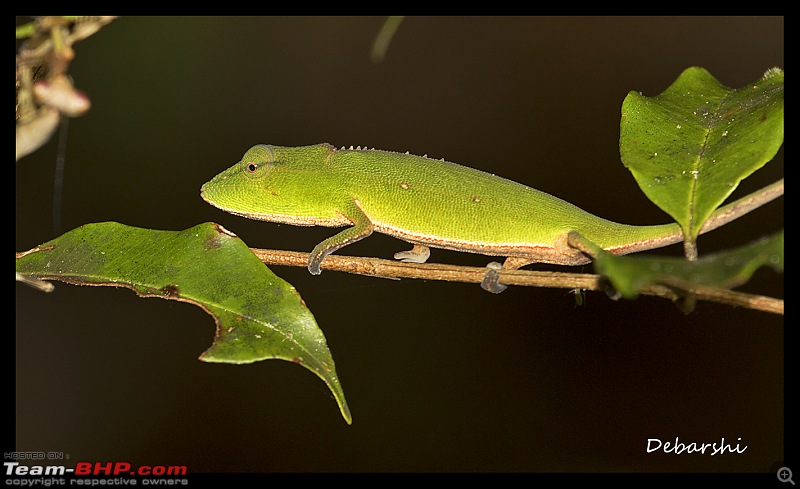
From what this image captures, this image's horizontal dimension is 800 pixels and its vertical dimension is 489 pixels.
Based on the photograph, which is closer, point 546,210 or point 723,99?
point 723,99

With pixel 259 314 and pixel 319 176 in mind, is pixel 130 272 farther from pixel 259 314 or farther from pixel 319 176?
pixel 319 176

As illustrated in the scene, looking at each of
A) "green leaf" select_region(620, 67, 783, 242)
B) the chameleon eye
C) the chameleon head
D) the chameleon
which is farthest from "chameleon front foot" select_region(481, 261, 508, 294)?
the chameleon eye

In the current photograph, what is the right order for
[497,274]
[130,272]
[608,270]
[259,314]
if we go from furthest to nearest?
[497,274]
[130,272]
[259,314]
[608,270]

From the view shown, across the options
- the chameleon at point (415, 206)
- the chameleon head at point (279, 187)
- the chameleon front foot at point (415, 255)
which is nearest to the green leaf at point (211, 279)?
the chameleon at point (415, 206)

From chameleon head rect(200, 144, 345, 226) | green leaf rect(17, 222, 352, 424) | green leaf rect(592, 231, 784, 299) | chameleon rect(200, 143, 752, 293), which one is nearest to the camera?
green leaf rect(592, 231, 784, 299)

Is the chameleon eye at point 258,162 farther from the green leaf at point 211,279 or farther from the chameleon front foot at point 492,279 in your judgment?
the chameleon front foot at point 492,279

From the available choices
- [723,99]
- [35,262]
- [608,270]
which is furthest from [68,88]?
[723,99]

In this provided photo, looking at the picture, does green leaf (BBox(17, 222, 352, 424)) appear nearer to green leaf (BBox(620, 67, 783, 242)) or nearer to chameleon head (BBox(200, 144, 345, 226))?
chameleon head (BBox(200, 144, 345, 226))
